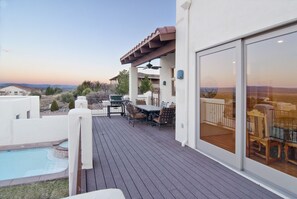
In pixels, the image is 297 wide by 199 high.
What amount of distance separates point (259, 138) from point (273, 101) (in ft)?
2.25

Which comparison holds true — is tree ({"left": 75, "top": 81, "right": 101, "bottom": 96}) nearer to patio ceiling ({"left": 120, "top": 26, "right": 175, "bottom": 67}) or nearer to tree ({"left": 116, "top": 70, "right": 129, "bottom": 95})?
tree ({"left": 116, "top": 70, "right": 129, "bottom": 95})

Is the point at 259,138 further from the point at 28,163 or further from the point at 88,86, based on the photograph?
the point at 88,86

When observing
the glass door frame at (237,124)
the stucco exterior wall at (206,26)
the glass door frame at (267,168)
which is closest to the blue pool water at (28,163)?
the stucco exterior wall at (206,26)

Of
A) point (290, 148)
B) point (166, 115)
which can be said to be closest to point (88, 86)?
point (166, 115)

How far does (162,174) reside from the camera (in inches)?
137

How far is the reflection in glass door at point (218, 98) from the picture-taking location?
3834 mm

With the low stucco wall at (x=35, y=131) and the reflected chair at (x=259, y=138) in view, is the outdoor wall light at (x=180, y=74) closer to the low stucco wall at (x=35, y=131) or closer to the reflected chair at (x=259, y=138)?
the reflected chair at (x=259, y=138)

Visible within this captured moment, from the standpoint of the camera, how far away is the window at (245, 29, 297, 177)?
110 inches

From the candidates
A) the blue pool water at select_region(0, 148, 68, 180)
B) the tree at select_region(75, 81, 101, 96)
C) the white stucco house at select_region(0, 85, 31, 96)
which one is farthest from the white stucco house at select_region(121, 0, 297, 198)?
the white stucco house at select_region(0, 85, 31, 96)

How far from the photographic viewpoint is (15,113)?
9.70 meters

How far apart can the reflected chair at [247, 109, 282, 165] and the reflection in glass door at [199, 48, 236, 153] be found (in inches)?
14.0

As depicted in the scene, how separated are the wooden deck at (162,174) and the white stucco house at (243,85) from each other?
0.36 metres

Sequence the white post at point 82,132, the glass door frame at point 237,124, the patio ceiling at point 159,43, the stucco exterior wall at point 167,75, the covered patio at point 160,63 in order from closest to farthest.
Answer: the glass door frame at point 237,124 → the white post at point 82,132 → the patio ceiling at point 159,43 → the covered patio at point 160,63 → the stucco exterior wall at point 167,75

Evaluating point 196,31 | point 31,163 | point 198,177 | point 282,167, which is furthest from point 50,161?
point 282,167
